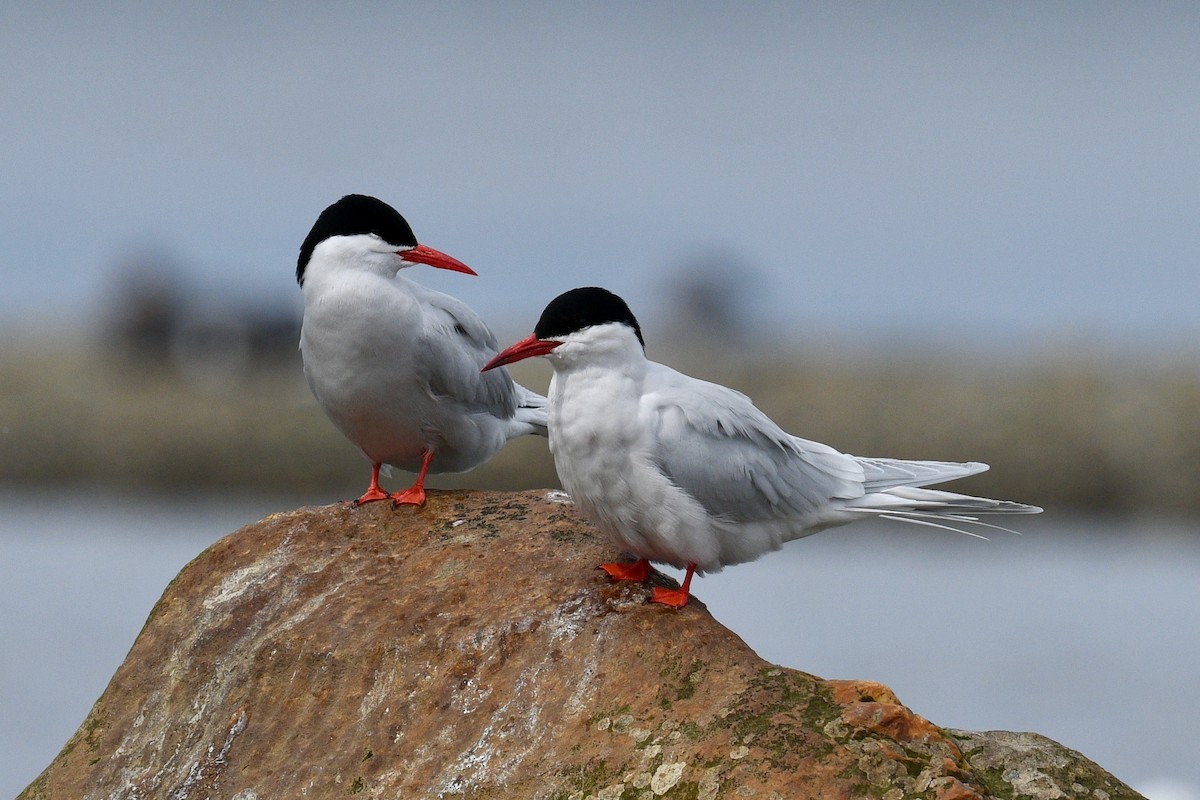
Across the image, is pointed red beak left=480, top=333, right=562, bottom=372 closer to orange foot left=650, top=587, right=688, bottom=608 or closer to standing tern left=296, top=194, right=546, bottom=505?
orange foot left=650, top=587, right=688, bottom=608

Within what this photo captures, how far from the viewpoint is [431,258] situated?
7469 mm

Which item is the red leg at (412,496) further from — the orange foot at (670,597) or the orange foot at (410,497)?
the orange foot at (670,597)

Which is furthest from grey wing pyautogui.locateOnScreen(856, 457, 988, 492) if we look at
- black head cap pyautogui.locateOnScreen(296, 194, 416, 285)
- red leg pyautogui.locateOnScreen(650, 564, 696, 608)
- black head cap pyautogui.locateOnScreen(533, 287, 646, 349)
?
black head cap pyautogui.locateOnScreen(296, 194, 416, 285)

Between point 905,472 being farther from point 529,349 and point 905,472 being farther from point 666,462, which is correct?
point 529,349

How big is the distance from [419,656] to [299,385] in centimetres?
2120

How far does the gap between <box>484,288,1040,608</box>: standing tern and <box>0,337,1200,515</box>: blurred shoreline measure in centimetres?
1404

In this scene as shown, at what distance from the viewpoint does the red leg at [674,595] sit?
19.7 feet

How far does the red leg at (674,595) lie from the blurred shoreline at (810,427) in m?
14.1

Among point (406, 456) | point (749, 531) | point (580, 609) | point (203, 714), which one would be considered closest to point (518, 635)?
point (580, 609)

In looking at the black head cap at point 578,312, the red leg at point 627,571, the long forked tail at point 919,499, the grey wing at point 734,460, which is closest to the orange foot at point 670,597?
the red leg at point 627,571

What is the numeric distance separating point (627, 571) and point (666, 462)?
1.98 feet

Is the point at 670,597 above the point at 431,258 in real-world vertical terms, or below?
below

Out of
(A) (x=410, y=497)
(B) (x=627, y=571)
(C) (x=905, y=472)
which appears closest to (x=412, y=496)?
(A) (x=410, y=497)

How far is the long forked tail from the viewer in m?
6.33
